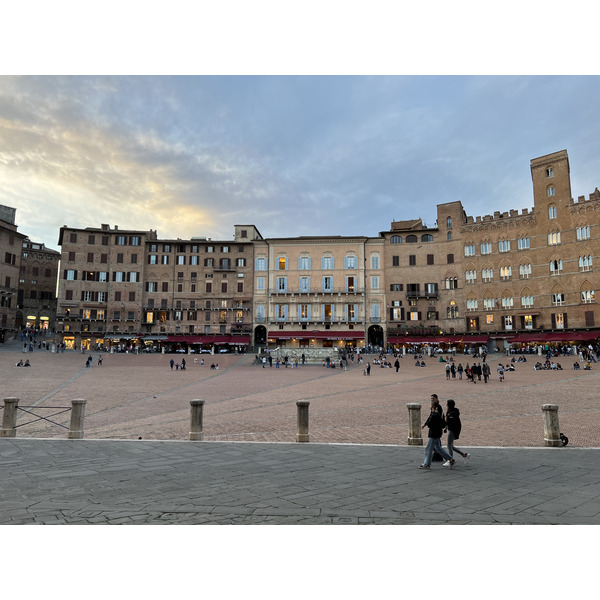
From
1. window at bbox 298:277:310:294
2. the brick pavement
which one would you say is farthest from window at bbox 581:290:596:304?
window at bbox 298:277:310:294

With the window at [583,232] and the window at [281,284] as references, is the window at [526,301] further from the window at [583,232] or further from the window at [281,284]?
the window at [281,284]

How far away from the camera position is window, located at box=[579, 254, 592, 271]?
44.2m

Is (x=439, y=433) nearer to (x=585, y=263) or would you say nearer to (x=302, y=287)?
(x=585, y=263)

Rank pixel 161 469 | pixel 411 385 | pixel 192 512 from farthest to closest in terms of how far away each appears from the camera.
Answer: pixel 411 385, pixel 161 469, pixel 192 512

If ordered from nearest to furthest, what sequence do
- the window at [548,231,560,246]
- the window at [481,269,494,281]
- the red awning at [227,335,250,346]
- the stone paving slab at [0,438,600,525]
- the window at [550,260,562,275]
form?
1. the stone paving slab at [0,438,600,525]
2. the window at [550,260,562,275]
3. the window at [548,231,560,246]
4. the window at [481,269,494,281]
5. the red awning at [227,335,250,346]

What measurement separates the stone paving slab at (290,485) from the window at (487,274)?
46.6 meters

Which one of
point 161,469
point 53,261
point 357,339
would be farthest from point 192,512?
point 53,261

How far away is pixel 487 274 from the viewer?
5153 centimetres

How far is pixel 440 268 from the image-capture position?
178 ft

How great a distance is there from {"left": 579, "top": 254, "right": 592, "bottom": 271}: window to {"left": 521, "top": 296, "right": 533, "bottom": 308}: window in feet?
19.6

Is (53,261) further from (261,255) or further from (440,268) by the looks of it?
(440,268)

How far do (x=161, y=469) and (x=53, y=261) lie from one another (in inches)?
2960

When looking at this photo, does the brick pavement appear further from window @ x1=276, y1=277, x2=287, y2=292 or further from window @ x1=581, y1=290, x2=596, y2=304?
window @ x1=276, y1=277, x2=287, y2=292

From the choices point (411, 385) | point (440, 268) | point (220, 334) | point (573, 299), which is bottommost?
point (411, 385)
